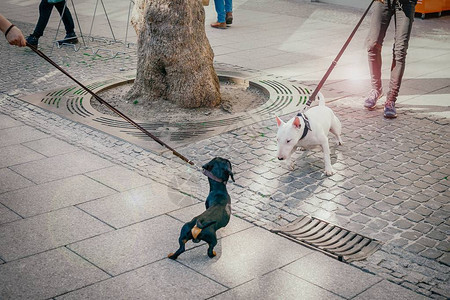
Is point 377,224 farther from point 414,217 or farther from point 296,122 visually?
point 296,122

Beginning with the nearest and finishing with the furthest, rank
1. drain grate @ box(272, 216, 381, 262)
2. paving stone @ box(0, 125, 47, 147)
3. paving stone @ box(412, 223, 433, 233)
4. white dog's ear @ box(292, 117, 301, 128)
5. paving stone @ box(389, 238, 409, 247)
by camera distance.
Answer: drain grate @ box(272, 216, 381, 262) < paving stone @ box(389, 238, 409, 247) < paving stone @ box(412, 223, 433, 233) < white dog's ear @ box(292, 117, 301, 128) < paving stone @ box(0, 125, 47, 147)

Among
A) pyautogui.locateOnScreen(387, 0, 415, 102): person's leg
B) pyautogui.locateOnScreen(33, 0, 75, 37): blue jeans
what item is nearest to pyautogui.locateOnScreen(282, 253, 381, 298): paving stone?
pyautogui.locateOnScreen(387, 0, 415, 102): person's leg

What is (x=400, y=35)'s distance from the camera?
23.6 feet

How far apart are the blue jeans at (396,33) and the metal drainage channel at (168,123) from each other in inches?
43.5

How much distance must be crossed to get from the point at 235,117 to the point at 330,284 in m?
3.76

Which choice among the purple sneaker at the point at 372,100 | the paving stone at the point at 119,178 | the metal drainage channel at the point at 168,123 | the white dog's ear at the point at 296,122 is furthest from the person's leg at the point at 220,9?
the white dog's ear at the point at 296,122

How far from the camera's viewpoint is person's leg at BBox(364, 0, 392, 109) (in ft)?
24.1

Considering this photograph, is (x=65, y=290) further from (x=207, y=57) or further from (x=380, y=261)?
(x=207, y=57)

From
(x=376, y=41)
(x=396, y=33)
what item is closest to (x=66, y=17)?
(x=376, y=41)

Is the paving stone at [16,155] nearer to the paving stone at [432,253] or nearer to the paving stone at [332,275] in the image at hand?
the paving stone at [332,275]

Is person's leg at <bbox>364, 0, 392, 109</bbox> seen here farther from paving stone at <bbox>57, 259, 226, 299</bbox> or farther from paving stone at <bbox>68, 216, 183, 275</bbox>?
paving stone at <bbox>57, 259, 226, 299</bbox>

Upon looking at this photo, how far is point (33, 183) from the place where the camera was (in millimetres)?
5570

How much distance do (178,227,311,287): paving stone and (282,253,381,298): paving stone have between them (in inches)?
3.9

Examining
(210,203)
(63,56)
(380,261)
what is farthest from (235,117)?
(63,56)
